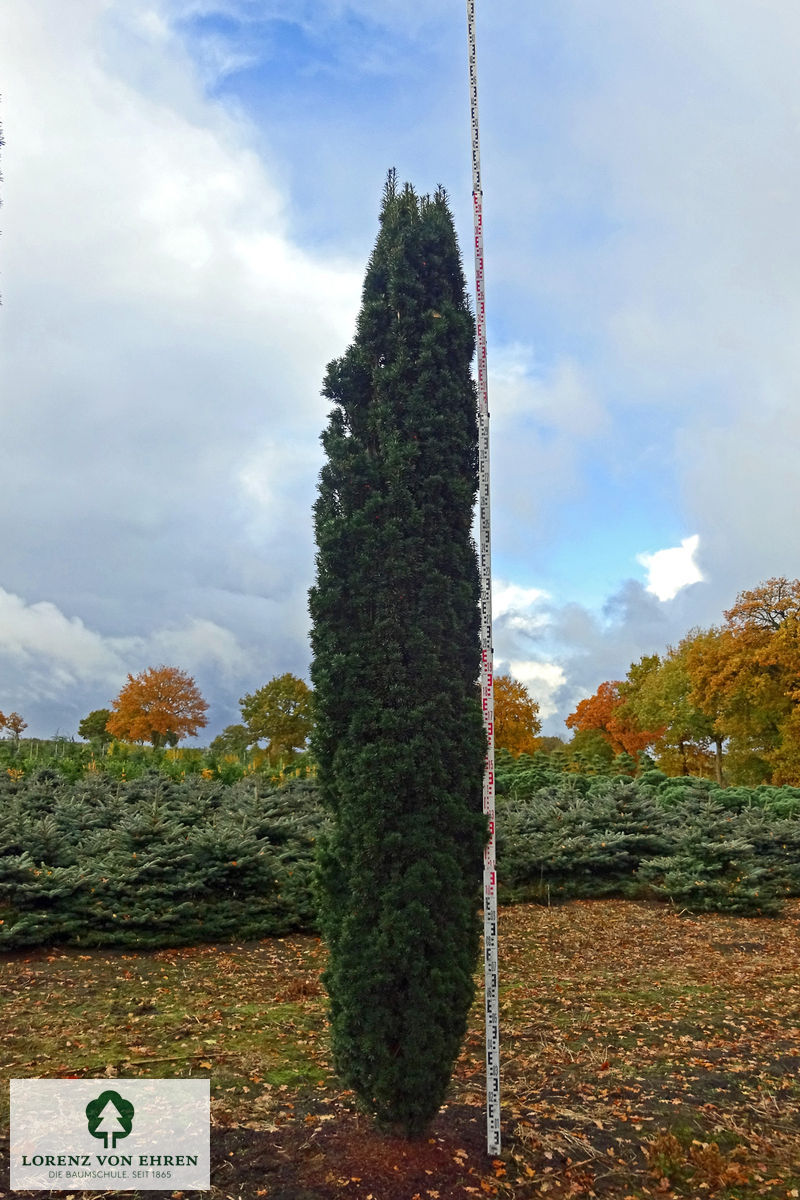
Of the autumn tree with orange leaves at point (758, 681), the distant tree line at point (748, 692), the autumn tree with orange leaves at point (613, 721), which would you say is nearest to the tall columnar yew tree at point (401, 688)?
the distant tree line at point (748, 692)

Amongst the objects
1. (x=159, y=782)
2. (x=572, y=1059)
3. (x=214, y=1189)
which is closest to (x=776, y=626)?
(x=159, y=782)

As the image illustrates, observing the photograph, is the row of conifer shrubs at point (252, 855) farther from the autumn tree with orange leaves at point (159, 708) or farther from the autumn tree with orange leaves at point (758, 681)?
the autumn tree with orange leaves at point (159, 708)

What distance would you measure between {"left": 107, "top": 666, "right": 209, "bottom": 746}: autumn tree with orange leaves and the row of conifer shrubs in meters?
26.7

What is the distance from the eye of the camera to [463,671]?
4.76 metres

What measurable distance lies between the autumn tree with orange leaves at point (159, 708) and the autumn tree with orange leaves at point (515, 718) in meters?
14.2

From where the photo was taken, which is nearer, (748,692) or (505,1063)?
(505,1063)

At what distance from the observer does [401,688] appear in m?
4.51

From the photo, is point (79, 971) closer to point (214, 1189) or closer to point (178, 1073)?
point (178, 1073)

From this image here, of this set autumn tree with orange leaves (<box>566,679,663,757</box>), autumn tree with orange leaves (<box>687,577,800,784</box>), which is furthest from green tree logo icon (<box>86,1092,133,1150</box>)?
autumn tree with orange leaves (<box>566,679,663,757</box>)

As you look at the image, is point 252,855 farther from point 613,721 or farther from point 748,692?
point 613,721

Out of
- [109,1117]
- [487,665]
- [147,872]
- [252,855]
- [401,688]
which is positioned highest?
[487,665]

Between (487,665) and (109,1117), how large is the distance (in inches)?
126

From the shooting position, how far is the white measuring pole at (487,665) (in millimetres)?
4387

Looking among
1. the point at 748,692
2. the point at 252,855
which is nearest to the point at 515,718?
the point at 748,692
